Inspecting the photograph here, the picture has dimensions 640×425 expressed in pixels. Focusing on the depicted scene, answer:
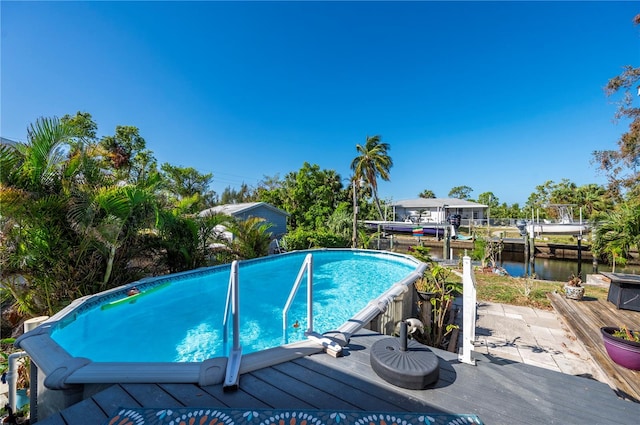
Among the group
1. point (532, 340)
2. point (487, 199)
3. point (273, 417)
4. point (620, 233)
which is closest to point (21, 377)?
point (273, 417)

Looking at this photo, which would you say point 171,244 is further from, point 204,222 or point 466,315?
point 466,315

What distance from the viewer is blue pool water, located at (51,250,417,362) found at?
440 centimetres

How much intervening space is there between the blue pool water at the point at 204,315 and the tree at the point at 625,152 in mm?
13901

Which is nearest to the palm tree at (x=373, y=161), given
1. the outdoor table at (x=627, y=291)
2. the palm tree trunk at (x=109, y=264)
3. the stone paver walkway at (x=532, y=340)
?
the stone paver walkway at (x=532, y=340)

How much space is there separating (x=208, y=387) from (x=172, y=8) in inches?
383

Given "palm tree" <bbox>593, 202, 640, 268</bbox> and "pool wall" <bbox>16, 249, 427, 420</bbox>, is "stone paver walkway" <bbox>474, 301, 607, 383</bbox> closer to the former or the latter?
"pool wall" <bbox>16, 249, 427, 420</bbox>

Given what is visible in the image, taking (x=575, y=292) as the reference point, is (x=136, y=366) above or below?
above

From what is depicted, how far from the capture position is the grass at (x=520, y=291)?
617cm

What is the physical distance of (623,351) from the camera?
296cm

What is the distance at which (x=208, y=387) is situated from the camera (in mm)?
1943

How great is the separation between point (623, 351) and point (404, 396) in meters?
3.14

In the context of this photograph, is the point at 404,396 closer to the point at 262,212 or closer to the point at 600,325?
the point at 600,325

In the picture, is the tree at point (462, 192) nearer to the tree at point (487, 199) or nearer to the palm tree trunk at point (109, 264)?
the tree at point (487, 199)

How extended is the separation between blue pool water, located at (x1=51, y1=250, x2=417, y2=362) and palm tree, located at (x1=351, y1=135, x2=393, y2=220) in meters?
13.7
